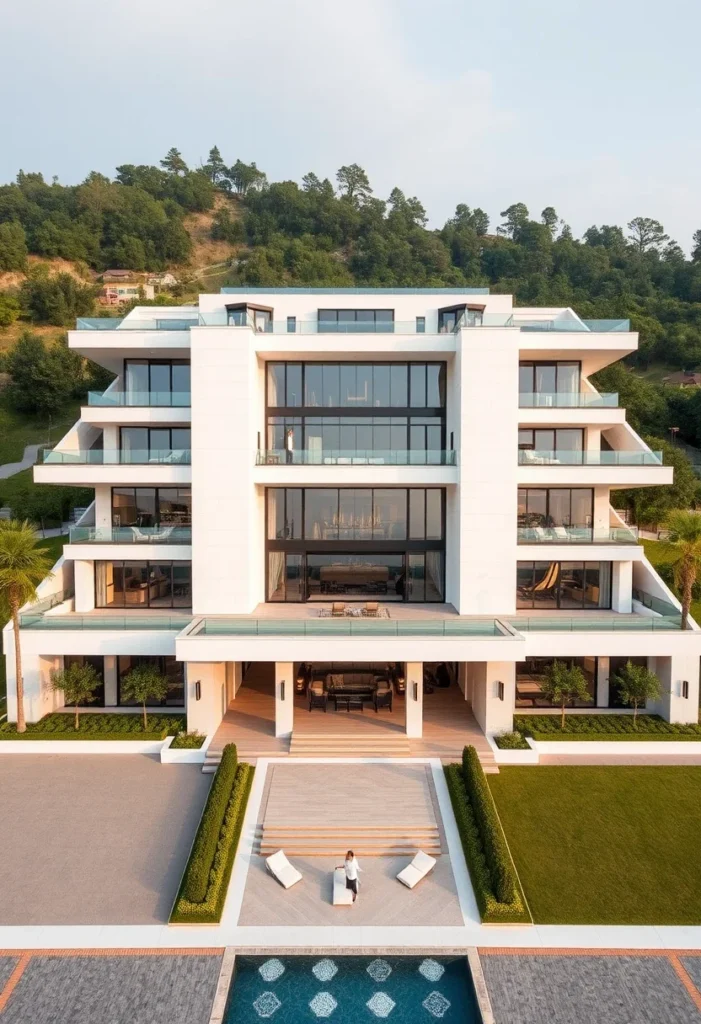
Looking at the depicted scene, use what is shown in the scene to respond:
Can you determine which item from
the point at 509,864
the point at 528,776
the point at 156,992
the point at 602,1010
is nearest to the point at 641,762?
the point at 528,776

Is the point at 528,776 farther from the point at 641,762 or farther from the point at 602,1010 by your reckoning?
the point at 602,1010

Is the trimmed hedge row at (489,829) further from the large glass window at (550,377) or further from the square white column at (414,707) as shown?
the large glass window at (550,377)

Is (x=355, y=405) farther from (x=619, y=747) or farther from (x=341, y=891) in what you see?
(x=341, y=891)

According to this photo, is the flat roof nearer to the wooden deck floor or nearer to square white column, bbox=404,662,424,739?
square white column, bbox=404,662,424,739

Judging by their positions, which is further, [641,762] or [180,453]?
[180,453]

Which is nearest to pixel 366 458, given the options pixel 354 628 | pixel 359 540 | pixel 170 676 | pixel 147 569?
pixel 359 540

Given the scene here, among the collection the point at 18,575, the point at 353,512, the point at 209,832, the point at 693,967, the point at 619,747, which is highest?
the point at 353,512
